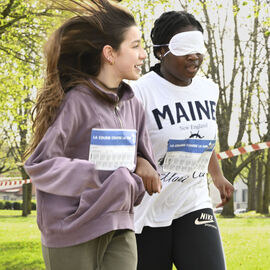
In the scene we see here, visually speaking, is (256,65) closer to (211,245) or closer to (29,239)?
(29,239)

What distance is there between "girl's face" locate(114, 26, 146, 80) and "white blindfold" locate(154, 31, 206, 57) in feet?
3.85

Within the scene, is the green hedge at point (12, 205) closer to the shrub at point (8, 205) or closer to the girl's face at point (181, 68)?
the shrub at point (8, 205)

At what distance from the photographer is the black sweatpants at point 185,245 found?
159 inches

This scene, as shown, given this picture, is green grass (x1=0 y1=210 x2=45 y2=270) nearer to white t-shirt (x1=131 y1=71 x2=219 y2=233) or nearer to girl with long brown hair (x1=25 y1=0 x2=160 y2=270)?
white t-shirt (x1=131 y1=71 x2=219 y2=233)

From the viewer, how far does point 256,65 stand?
28281 millimetres

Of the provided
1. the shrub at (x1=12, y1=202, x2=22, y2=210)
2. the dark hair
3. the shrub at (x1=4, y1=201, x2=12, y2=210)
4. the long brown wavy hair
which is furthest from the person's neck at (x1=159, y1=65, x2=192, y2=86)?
the shrub at (x1=4, y1=201, x2=12, y2=210)

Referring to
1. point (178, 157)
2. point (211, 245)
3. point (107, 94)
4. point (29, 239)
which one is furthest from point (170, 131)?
point (29, 239)

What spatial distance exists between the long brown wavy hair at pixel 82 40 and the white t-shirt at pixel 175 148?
3.15ft

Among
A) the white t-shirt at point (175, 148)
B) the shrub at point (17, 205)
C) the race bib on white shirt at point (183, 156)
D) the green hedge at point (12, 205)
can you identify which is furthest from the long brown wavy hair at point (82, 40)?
the shrub at point (17, 205)

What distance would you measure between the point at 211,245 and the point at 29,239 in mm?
11911

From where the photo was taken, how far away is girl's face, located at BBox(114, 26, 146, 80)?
3.16 meters

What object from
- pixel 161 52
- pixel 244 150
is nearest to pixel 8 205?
pixel 244 150

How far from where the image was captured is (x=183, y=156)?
161 inches

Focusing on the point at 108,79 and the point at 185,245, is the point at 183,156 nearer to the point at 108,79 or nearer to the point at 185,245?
the point at 185,245
